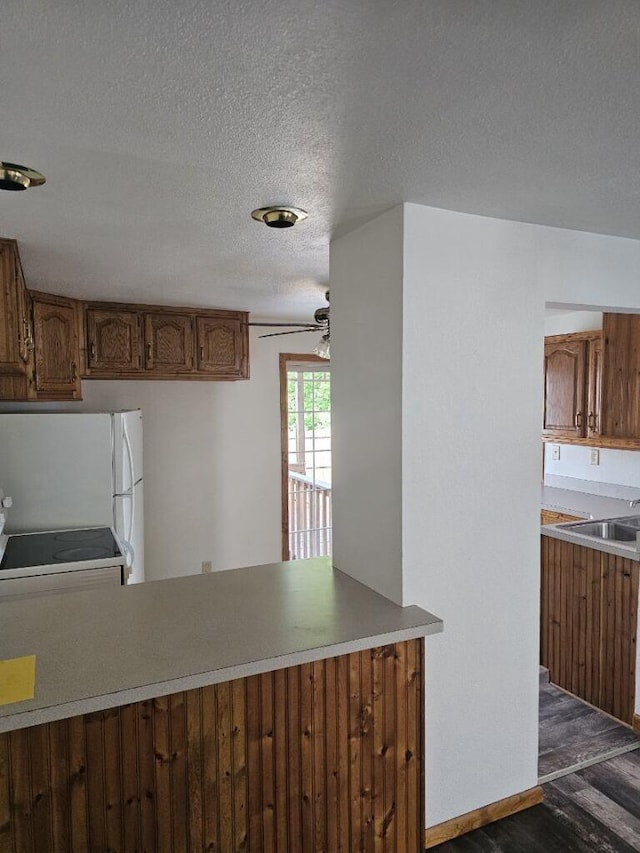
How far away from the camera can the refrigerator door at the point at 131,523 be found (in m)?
3.28

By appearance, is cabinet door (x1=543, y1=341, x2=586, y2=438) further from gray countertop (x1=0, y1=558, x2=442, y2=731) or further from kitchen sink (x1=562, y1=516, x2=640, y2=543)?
gray countertop (x1=0, y1=558, x2=442, y2=731)

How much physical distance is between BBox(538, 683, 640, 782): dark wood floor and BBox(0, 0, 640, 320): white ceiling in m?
2.16

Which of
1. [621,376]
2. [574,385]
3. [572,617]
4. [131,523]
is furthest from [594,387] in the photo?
[131,523]

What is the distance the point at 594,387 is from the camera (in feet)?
12.4

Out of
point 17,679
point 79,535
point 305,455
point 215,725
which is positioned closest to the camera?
point 17,679

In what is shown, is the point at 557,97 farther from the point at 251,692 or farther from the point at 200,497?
the point at 200,497

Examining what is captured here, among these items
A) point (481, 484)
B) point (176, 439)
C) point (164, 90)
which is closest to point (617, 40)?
point (164, 90)

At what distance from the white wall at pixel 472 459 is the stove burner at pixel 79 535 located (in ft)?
5.51

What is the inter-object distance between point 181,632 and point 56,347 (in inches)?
87.9

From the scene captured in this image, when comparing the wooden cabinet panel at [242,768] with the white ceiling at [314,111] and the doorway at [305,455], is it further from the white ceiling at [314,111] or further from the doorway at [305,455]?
the doorway at [305,455]

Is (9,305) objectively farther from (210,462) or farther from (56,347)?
(210,462)

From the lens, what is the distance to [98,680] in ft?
4.41

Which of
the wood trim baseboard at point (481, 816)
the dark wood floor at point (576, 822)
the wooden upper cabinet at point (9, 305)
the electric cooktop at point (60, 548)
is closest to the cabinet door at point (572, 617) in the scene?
the dark wood floor at point (576, 822)

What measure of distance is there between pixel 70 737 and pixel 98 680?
0.49 feet
